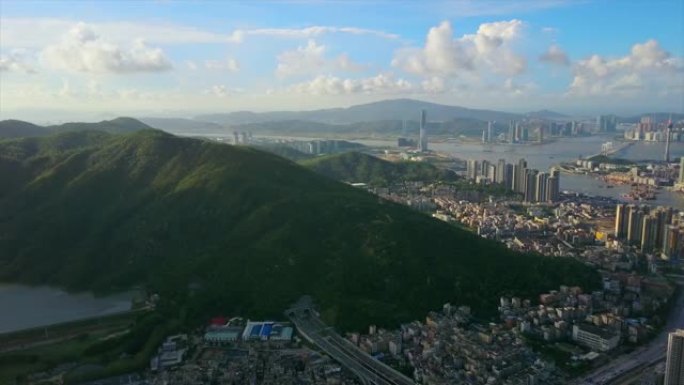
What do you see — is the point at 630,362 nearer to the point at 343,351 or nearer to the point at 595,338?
the point at 595,338

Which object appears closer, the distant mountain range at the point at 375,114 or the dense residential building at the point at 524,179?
the dense residential building at the point at 524,179

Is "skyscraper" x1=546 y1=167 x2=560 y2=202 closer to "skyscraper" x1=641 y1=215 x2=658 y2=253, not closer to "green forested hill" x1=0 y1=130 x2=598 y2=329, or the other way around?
"skyscraper" x1=641 y1=215 x2=658 y2=253

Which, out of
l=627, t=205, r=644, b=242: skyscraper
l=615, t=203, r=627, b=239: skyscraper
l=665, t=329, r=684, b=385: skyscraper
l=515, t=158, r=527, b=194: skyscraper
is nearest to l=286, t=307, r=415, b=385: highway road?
l=665, t=329, r=684, b=385: skyscraper

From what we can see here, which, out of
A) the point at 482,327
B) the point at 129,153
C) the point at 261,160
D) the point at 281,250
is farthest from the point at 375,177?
the point at 482,327

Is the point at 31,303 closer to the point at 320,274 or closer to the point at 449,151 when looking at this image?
the point at 320,274

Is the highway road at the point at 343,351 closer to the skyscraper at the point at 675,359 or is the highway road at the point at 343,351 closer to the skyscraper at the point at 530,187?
the skyscraper at the point at 675,359

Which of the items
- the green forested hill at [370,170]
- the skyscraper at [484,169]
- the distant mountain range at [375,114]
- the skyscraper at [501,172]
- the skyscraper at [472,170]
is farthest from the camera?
the distant mountain range at [375,114]

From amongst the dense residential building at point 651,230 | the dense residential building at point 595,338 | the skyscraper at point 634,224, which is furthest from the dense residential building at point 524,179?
the dense residential building at point 595,338

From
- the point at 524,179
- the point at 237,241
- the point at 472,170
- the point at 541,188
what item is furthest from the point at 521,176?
the point at 237,241
